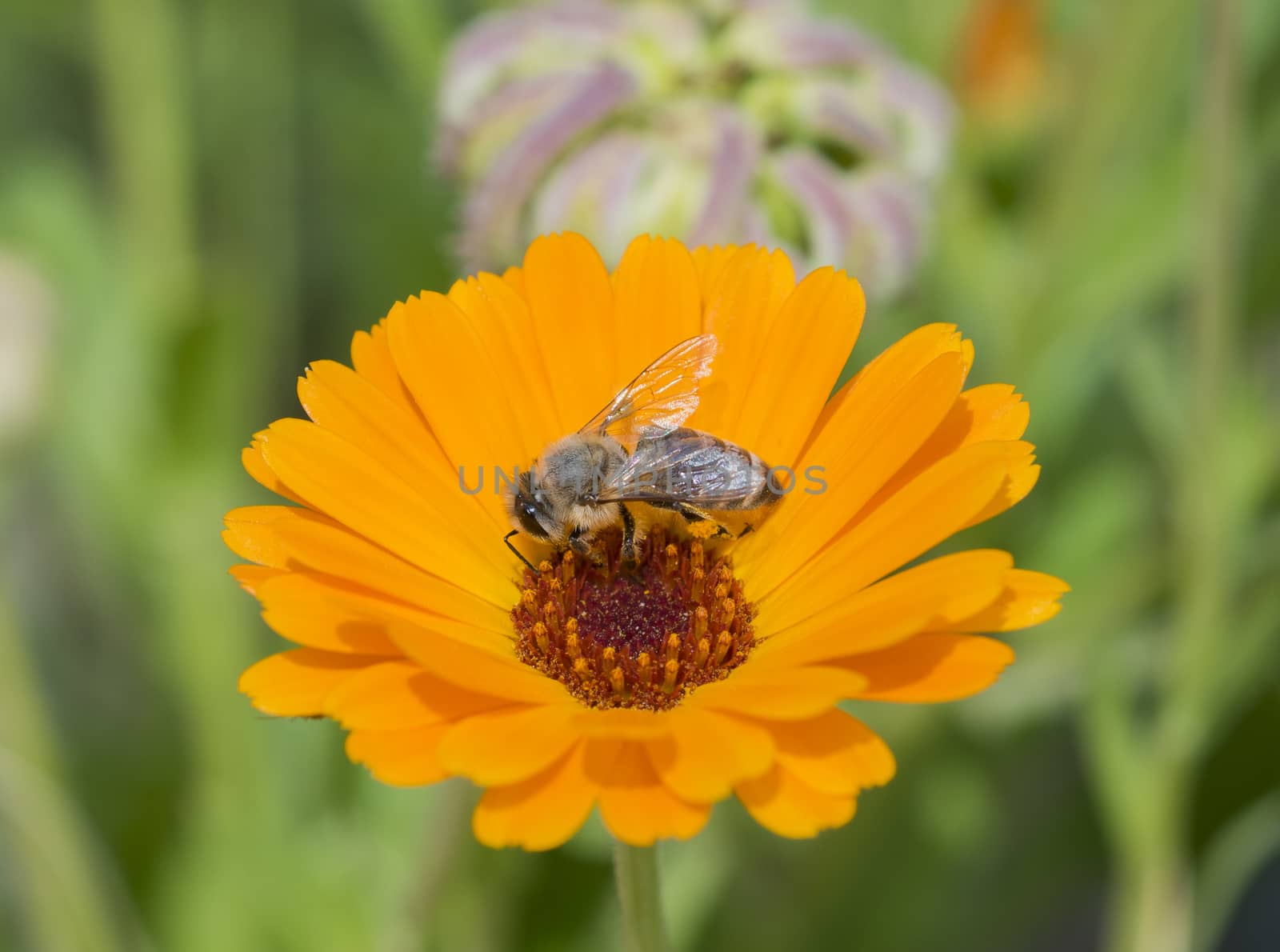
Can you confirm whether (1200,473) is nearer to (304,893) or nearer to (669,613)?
(669,613)

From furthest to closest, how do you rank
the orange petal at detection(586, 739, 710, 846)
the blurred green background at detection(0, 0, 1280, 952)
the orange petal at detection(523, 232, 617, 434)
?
the blurred green background at detection(0, 0, 1280, 952) → the orange petal at detection(523, 232, 617, 434) → the orange petal at detection(586, 739, 710, 846)

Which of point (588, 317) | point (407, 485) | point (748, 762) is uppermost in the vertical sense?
point (588, 317)

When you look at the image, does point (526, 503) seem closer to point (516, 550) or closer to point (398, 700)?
point (516, 550)

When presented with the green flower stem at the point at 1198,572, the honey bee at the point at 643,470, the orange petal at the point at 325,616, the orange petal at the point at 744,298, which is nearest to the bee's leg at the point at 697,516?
the honey bee at the point at 643,470

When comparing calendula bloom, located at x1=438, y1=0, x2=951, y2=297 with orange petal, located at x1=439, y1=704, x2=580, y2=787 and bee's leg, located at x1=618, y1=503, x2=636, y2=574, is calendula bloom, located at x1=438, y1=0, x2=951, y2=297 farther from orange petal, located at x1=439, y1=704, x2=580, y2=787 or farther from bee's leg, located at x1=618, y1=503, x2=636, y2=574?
orange petal, located at x1=439, y1=704, x2=580, y2=787

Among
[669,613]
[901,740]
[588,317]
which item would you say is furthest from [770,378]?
[901,740]

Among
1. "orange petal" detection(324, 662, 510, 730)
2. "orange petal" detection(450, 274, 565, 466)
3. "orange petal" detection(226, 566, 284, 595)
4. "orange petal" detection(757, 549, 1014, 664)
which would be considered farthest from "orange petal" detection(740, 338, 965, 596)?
"orange petal" detection(226, 566, 284, 595)
